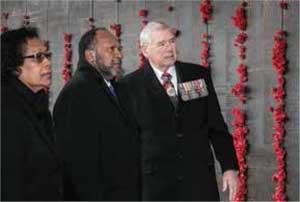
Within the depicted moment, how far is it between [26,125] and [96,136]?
726mm

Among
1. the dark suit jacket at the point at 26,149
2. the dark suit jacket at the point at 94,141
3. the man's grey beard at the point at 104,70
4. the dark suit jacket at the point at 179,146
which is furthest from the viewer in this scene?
the dark suit jacket at the point at 179,146

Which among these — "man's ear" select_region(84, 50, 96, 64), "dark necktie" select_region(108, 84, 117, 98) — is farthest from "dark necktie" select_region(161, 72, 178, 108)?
"man's ear" select_region(84, 50, 96, 64)

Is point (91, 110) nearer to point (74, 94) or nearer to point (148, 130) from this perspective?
point (74, 94)

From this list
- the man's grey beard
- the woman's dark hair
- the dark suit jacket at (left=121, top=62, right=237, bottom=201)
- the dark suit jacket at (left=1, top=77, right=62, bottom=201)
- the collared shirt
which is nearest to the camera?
the dark suit jacket at (left=1, top=77, right=62, bottom=201)

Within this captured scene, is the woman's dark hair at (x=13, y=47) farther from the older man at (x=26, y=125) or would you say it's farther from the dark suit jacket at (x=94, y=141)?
the dark suit jacket at (x=94, y=141)

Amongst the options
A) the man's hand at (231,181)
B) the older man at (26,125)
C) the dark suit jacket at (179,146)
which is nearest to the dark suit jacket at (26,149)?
the older man at (26,125)

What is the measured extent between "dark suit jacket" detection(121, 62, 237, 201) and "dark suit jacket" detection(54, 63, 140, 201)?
0.32m

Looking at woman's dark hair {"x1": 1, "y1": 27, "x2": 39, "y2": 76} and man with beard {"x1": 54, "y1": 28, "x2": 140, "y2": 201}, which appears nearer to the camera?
woman's dark hair {"x1": 1, "y1": 27, "x2": 39, "y2": 76}

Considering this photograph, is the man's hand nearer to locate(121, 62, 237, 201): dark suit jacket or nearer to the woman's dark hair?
locate(121, 62, 237, 201): dark suit jacket

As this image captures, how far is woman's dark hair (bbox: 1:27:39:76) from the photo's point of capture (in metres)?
3.44

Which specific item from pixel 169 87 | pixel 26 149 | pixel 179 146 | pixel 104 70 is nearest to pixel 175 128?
pixel 179 146

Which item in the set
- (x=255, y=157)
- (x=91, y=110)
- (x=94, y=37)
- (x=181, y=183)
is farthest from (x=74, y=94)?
(x=255, y=157)

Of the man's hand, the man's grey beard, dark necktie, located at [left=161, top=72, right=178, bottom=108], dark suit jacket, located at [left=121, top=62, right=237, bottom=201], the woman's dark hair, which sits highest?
the woman's dark hair

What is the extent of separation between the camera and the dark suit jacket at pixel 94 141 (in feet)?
12.6
